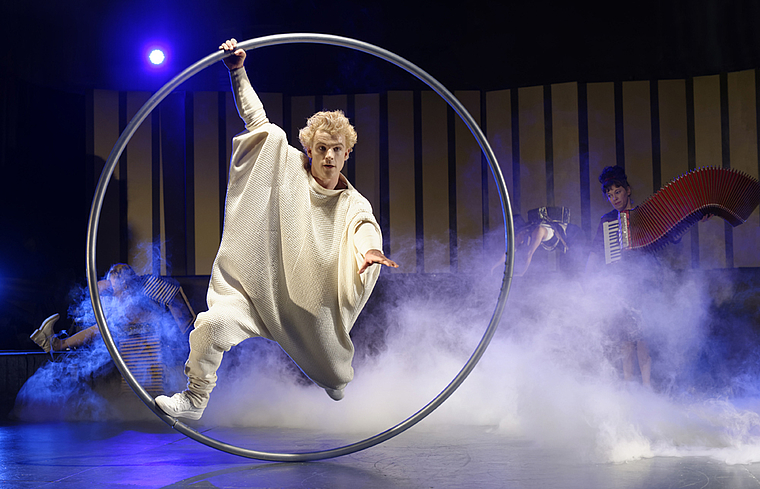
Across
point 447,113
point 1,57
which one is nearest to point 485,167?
point 447,113

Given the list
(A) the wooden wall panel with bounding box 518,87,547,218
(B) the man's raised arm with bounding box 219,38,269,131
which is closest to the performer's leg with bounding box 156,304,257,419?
(B) the man's raised arm with bounding box 219,38,269,131

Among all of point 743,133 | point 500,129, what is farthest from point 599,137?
point 743,133

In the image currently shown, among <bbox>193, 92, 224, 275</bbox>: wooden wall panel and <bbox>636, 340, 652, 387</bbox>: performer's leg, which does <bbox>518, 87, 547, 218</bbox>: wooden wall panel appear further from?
<bbox>193, 92, 224, 275</bbox>: wooden wall panel

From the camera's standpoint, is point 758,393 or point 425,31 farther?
point 425,31

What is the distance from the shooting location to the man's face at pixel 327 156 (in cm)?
285

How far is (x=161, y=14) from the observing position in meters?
5.19

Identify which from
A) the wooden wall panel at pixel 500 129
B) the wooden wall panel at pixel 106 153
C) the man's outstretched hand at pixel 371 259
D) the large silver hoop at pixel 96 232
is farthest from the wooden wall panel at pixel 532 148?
the wooden wall panel at pixel 106 153

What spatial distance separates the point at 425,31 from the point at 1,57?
12.1 ft

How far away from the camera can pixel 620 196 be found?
421cm

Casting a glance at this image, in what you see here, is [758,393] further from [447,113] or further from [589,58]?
[447,113]

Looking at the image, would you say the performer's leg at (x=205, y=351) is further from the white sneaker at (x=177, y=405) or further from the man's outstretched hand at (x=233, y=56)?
the man's outstretched hand at (x=233, y=56)

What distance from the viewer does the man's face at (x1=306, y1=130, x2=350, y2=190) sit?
2.85 m

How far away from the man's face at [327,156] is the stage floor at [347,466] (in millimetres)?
1448

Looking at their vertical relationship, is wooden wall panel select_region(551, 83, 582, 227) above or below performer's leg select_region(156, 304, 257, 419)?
above
